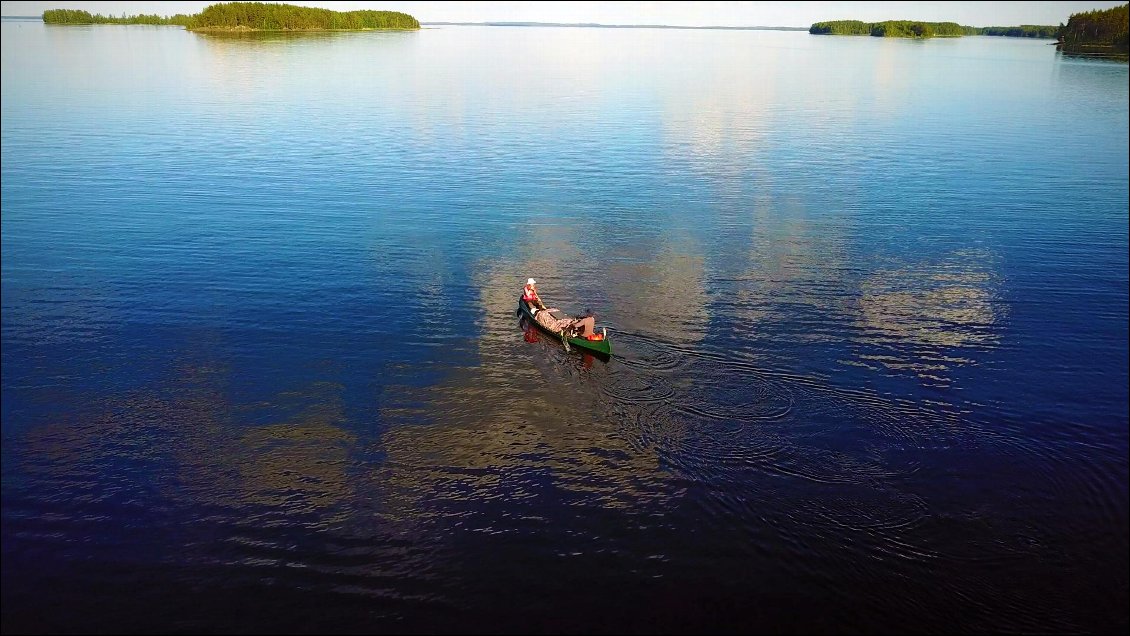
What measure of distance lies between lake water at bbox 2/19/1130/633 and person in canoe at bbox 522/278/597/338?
122cm

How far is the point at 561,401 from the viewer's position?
37.5 m

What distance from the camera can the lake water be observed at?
86.0 ft

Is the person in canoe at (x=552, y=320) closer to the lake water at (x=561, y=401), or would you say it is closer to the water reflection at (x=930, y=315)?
the lake water at (x=561, y=401)

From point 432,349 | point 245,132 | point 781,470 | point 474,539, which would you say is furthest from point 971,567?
point 245,132

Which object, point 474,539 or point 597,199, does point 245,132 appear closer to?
point 597,199

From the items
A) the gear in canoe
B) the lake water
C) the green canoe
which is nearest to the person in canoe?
the gear in canoe

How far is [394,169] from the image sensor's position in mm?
85938

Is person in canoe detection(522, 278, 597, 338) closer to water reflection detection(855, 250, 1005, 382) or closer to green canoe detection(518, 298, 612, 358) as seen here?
green canoe detection(518, 298, 612, 358)

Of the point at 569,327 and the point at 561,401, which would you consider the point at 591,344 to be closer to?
the point at 569,327

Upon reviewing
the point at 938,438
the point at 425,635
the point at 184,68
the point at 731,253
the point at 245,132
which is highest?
the point at 184,68

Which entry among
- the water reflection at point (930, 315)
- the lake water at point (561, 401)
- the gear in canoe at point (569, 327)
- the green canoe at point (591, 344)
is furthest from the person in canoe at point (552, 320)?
the water reflection at point (930, 315)

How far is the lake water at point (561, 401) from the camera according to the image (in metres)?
26.2

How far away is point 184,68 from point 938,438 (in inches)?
7154

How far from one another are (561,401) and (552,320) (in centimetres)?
691
